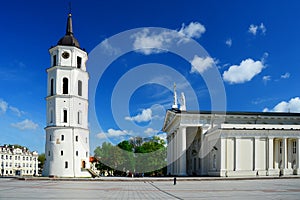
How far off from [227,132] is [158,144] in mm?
49998

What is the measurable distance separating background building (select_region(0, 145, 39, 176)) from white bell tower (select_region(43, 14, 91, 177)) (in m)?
70.4

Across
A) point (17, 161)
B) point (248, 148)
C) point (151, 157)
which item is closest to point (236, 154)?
point (248, 148)

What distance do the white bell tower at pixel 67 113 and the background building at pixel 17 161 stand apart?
70436 mm

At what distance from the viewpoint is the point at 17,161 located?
134 meters

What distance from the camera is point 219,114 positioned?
63.8 m

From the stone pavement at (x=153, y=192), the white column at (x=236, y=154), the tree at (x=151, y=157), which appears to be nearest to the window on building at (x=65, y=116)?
the white column at (x=236, y=154)

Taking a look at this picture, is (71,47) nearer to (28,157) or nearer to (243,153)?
(243,153)

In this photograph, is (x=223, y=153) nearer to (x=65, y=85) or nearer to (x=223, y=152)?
(x=223, y=152)

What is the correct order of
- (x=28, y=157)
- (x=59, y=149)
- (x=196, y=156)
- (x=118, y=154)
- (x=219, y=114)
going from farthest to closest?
(x=28, y=157) < (x=118, y=154) < (x=196, y=156) < (x=219, y=114) < (x=59, y=149)

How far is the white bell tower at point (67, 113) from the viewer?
58094 millimetres

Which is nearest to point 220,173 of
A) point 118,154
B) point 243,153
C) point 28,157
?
point 243,153

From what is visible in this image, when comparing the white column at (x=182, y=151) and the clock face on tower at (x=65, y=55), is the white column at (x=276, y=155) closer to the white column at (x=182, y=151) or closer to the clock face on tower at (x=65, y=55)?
the white column at (x=182, y=151)

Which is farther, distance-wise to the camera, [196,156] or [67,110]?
[196,156]

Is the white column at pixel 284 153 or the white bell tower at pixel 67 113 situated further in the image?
the white bell tower at pixel 67 113
